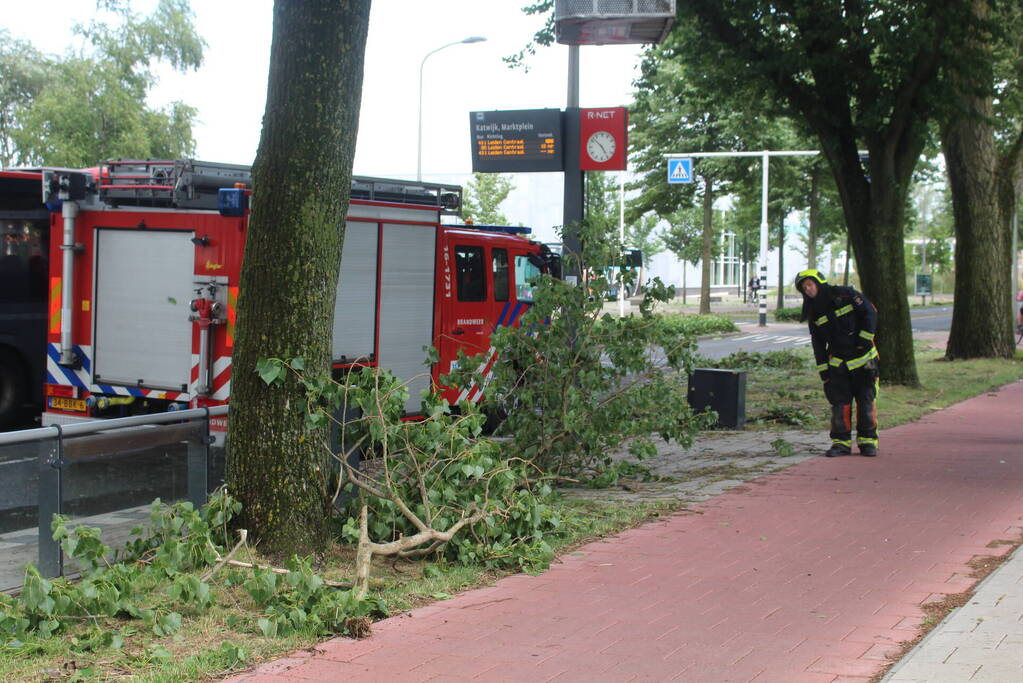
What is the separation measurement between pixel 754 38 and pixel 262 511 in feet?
40.2

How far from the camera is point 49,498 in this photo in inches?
229

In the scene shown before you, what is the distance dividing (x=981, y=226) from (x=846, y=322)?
1425 cm

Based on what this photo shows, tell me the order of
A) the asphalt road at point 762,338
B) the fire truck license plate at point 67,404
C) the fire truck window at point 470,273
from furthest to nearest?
the asphalt road at point 762,338 < the fire truck window at point 470,273 < the fire truck license plate at point 67,404

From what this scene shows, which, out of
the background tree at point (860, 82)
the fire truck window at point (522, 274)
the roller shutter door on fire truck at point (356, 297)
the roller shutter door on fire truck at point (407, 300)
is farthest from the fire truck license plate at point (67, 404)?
the background tree at point (860, 82)

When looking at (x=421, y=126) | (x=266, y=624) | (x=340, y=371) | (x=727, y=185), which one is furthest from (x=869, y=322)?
(x=727, y=185)

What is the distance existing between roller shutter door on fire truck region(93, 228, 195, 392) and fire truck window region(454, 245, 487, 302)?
3.42m

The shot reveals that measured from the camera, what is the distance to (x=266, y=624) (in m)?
5.06

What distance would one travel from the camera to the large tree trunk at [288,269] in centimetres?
622

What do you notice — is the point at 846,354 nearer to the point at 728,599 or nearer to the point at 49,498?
the point at 728,599

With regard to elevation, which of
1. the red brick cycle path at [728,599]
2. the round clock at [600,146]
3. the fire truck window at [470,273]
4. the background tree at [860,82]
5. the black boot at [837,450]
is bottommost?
the red brick cycle path at [728,599]

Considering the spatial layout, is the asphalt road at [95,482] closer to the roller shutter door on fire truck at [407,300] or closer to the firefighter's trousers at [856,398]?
the roller shutter door on fire truck at [407,300]

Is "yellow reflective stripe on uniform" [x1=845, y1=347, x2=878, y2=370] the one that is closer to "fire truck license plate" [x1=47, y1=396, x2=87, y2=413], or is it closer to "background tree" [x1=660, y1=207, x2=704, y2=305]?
"fire truck license plate" [x1=47, y1=396, x2=87, y2=413]

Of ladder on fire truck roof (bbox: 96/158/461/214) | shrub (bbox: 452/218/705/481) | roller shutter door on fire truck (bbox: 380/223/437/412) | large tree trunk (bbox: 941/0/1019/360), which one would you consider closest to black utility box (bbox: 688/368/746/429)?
roller shutter door on fire truck (bbox: 380/223/437/412)

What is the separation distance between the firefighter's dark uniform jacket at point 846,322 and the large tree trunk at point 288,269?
18.9ft
